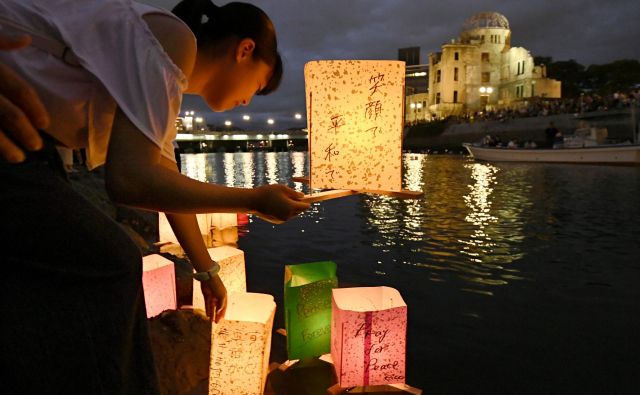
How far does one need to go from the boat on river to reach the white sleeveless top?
78.6 ft

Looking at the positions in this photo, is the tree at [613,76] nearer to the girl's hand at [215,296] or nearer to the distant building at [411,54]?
the distant building at [411,54]

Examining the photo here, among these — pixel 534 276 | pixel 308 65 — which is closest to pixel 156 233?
pixel 308 65

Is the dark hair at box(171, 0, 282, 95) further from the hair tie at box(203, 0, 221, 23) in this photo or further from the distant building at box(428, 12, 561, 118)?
the distant building at box(428, 12, 561, 118)

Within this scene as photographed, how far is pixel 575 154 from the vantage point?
73.0ft

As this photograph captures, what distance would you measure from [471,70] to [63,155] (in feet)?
200

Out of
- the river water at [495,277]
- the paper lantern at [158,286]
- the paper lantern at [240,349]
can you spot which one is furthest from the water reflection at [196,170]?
the paper lantern at [240,349]

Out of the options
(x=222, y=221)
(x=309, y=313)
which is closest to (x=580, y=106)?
(x=222, y=221)

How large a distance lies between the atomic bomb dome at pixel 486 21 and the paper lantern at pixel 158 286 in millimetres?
65239

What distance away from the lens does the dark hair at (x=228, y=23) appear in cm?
133

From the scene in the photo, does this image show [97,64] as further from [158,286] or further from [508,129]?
[508,129]

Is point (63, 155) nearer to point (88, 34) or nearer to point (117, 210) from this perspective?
point (88, 34)

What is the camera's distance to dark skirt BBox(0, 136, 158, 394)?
0.83 m

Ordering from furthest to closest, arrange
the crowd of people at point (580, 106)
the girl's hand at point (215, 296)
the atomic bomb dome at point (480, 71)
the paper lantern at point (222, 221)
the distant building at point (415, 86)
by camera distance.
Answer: the distant building at point (415, 86), the atomic bomb dome at point (480, 71), the crowd of people at point (580, 106), the paper lantern at point (222, 221), the girl's hand at point (215, 296)

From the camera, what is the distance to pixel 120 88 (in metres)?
0.90
